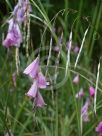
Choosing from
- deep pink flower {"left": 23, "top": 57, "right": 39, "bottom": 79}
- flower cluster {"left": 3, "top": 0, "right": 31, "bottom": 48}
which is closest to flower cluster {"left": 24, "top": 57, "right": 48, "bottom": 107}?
deep pink flower {"left": 23, "top": 57, "right": 39, "bottom": 79}

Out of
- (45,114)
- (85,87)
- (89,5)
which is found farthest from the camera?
(89,5)

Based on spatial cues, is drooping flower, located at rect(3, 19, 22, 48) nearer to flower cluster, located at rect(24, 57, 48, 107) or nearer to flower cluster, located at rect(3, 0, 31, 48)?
flower cluster, located at rect(3, 0, 31, 48)

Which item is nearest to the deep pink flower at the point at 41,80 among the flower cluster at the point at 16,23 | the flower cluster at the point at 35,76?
the flower cluster at the point at 35,76

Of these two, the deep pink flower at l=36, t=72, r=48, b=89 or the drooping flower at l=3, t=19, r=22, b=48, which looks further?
the drooping flower at l=3, t=19, r=22, b=48

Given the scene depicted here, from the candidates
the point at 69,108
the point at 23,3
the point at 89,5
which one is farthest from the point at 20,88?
the point at 89,5

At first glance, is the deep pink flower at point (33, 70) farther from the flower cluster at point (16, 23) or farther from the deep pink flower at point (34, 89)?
the flower cluster at point (16, 23)

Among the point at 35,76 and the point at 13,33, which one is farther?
the point at 13,33

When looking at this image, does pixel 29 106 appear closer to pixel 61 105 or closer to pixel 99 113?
pixel 61 105

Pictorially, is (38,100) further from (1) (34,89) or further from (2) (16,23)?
(2) (16,23)

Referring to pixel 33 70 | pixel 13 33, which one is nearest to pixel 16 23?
pixel 13 33

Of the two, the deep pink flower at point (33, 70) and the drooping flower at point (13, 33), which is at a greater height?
the drooping flower at point (13, 33)

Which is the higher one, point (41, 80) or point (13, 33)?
point (13, 33)
